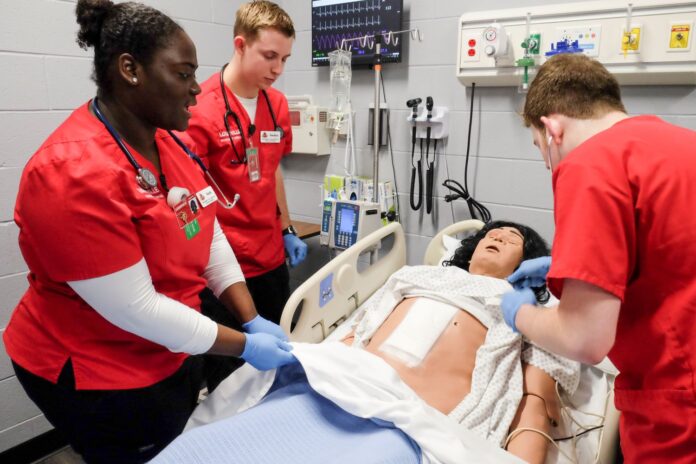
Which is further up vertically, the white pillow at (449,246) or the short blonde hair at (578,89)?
the short blonde hair at (578,89)

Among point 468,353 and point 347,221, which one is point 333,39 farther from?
point 468,353

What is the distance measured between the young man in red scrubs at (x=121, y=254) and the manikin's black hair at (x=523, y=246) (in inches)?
39.3

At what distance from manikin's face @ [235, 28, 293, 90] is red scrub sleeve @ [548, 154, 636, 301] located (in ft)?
4.10

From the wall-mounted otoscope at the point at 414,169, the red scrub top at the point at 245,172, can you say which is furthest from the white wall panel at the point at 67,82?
the wall-mounted otoscope at the point at 414,169

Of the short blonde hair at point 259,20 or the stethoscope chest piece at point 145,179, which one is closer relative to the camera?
the stethoscope chest piece at point 145,179

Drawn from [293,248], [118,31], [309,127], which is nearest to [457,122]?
[309,127]

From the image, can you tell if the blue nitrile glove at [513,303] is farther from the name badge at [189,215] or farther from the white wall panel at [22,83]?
the white wall panel at [22,83]

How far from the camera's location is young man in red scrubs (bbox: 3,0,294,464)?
947 mm

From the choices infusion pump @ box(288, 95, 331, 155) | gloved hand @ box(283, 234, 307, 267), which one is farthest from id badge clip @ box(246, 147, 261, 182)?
infusion pump @ box(288, 95, 331, 155)

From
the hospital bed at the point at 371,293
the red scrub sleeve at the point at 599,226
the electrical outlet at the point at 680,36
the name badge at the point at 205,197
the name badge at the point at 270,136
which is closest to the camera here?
the red scrub sleeve at the point at 599,226

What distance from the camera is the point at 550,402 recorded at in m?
1.50

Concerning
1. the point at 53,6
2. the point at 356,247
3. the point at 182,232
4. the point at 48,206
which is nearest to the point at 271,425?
the point at 182,232

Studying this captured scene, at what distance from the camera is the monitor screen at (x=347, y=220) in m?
2.40

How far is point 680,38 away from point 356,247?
4.59ft
